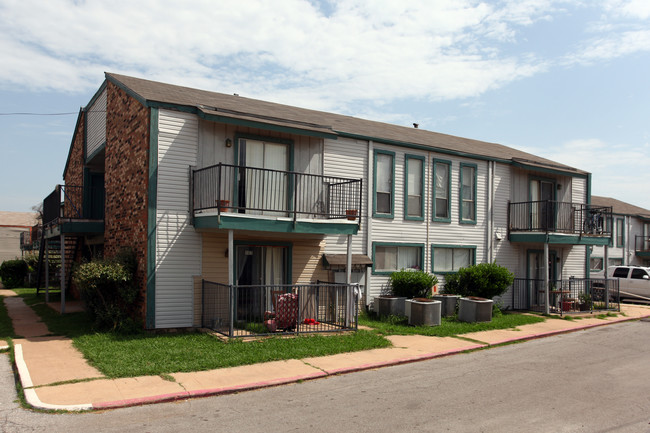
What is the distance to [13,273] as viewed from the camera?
27.3m

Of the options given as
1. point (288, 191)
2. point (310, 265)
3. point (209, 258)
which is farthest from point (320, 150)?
point (209, 258)

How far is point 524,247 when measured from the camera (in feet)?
65.7

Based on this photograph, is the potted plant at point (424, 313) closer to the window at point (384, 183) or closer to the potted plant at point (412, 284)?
the potted plant at point (412, 284)

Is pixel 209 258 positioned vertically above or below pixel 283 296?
above

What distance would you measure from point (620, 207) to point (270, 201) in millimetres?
32338

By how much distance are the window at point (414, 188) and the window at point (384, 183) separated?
0.57m

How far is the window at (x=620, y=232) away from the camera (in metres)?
35.4

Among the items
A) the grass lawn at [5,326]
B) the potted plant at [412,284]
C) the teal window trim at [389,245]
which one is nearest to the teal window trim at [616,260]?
the teal window trim at [389,245]

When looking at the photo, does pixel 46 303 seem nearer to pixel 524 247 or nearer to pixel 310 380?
pixel 310 380

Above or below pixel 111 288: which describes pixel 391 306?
below

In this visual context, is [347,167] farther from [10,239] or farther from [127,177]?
[10,239]

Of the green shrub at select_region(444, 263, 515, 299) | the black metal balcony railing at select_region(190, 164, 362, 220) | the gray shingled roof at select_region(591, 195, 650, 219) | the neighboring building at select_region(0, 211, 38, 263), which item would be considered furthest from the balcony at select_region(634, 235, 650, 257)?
the neighboring building at select_region(0, 211, 38, 263)

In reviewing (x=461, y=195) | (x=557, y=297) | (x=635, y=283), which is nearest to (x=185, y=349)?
(x=461, y=195)

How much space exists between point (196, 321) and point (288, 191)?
3943 mm
